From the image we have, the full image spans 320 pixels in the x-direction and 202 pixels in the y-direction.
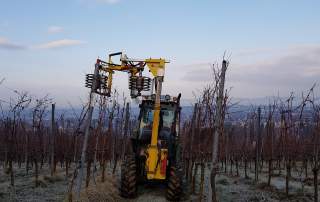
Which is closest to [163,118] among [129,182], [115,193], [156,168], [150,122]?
[150,122]

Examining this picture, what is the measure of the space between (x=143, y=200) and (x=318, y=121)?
5.99 meters

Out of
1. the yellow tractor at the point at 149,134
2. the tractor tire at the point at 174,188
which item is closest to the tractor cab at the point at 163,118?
the yellow tractor at the point at 149,134

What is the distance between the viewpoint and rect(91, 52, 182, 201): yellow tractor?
32.7ft

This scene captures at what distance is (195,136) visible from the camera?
1520 centimetres

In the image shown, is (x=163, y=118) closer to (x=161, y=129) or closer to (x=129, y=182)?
(x=161, y=129)

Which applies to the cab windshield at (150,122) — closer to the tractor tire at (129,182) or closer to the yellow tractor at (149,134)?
the yellow tractor at (149,134)

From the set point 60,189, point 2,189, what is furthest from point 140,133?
point 2,189

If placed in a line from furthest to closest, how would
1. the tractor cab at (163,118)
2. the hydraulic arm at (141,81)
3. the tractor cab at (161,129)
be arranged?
the tractor cab at (163,118)
the tractor cab at (161,129)
the hydraulic arm at (141,81)

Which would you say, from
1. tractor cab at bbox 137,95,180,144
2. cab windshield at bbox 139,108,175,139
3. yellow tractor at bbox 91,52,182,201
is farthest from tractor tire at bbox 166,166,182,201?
cab windshield at bbox 139,108,175,139

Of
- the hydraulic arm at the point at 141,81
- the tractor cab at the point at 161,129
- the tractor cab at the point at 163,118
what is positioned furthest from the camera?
the tractor cab at the point at 163,118

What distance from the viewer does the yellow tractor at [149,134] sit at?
9.95m

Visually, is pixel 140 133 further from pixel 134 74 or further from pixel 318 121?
pixel 318 121

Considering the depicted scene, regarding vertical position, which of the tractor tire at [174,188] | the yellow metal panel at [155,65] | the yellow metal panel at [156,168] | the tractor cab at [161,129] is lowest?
the tractor tire at [174,188]

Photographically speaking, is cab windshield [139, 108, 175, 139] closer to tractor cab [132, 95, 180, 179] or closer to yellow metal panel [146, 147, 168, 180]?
tractor cab [132, 95, 180, 179]
